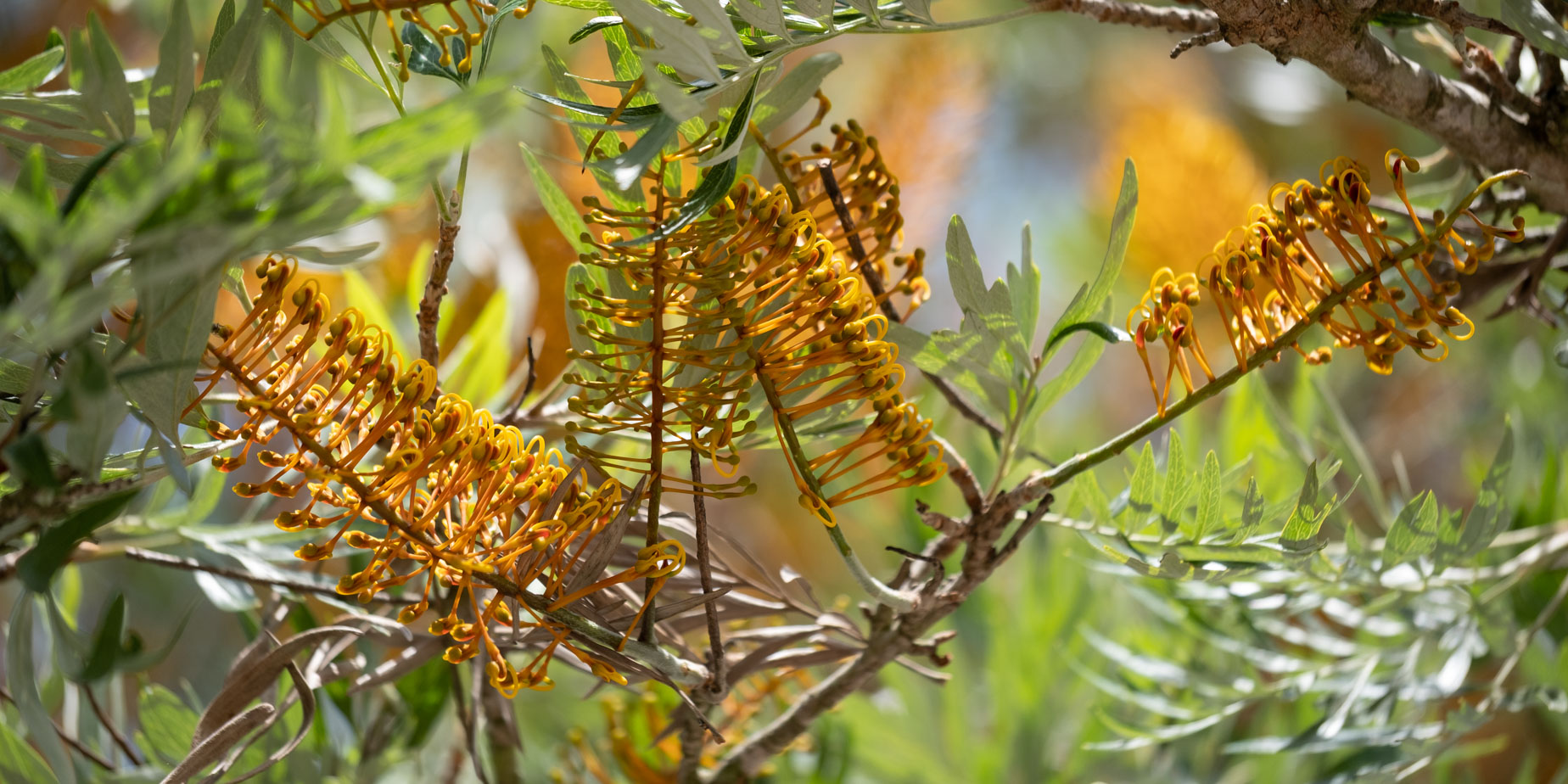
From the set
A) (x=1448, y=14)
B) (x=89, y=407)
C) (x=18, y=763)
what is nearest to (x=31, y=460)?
(x=89, y=407)

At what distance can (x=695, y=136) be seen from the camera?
0.17 metres

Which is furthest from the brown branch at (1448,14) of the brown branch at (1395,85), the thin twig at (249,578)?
the thin twig at (249,578)

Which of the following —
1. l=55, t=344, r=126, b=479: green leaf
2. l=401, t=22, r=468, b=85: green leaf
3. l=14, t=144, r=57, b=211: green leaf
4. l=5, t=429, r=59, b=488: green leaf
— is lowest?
l=5, t=429, r=59, b=488: green leaf

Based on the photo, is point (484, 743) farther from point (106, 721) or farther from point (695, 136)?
point (695, 136)

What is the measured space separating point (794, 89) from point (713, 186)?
1.2 inches

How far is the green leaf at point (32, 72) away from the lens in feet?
0.55

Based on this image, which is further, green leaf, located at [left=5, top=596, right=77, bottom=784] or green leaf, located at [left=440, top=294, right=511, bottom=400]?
green leaf, located at [left=440, top=294, right=511, bottom=400]

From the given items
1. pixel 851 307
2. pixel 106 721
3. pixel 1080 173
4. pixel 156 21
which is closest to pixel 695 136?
pixel 851 307

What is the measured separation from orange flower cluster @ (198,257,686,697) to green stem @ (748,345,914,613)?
26mm

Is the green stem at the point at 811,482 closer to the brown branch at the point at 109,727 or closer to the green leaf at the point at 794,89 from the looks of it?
the green leaf at the point at 794,89

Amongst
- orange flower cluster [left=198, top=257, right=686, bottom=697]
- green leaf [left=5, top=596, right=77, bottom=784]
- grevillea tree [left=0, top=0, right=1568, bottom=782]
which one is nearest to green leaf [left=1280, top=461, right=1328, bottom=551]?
grevillea tree [left=0, top=0, right=1568, bottom=782]

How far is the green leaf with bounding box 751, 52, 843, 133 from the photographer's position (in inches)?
6.4

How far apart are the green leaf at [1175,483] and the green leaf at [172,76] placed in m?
0.16

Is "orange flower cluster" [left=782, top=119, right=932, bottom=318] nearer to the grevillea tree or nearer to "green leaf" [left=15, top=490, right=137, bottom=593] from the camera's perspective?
the grevillea tree
